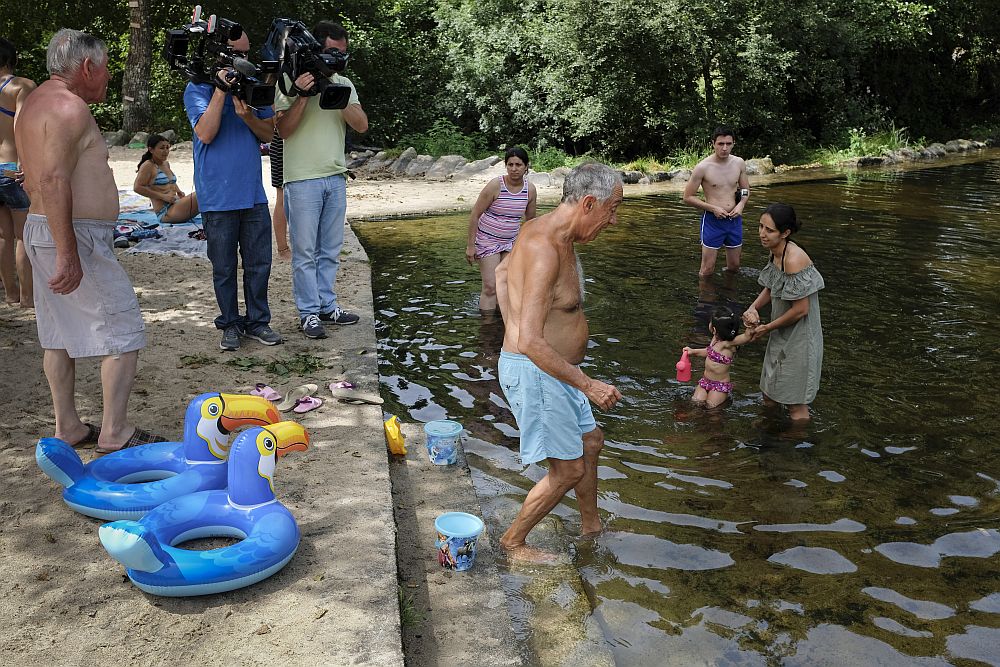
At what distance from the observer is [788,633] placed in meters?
3.79

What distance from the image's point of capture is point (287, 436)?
404 centimetres

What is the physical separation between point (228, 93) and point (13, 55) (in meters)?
1.93

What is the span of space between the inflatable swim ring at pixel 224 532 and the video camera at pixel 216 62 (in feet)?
9.12

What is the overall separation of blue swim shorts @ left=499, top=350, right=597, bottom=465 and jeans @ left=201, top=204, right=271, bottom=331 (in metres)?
3.09

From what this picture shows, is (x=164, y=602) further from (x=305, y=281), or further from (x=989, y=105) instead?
(x=989, y=105)

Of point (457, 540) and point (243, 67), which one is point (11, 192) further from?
point (457, 540)

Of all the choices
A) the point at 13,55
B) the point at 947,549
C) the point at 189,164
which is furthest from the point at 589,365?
the point at 189,164

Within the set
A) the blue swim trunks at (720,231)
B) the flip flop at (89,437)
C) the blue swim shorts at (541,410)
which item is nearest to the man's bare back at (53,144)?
the flip flop at (89,437)

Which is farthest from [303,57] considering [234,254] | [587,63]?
[587,63]

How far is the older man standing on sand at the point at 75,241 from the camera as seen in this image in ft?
14.2

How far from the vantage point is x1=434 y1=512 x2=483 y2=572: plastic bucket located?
3926mm

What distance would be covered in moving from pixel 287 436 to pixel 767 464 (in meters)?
3.05

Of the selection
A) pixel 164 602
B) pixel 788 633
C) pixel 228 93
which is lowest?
pixel 788 633

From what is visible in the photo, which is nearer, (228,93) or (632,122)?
(228,93)
